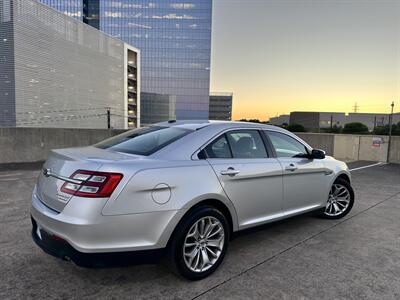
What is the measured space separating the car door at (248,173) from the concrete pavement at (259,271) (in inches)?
12.6

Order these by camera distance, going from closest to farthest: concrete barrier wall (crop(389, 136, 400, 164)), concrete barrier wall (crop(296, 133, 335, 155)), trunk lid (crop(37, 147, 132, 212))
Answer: trunk lid (crop(37, 147, 132, 212))
concrete barrier wall (crop(389, 136, 400, 164))
concrete barrier wall (crop(296, 133, 335, 155))

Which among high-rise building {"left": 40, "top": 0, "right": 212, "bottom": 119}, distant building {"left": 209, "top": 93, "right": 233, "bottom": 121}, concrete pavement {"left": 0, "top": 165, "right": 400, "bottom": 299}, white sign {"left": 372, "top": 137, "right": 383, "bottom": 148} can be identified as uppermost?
high-rise building {"left": 40, "top": 0, "right": 212, "bottom": 119}

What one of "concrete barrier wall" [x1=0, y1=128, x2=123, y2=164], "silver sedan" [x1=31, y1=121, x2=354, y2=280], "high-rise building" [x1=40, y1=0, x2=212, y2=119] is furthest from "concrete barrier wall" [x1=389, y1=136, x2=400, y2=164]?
"high-rise building" [x1=40, y1=0, x2=212, y2=119]

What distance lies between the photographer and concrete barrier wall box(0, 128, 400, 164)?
10.1m

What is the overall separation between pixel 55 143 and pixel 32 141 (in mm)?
744

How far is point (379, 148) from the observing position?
14.4 metres

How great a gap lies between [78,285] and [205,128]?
6.36 feet

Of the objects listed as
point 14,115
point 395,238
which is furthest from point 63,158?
point 14,115

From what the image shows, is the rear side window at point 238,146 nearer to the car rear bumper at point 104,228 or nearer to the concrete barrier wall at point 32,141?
the car rear bumper at point 104,228

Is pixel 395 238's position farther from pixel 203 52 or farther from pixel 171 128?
pixel 203 52

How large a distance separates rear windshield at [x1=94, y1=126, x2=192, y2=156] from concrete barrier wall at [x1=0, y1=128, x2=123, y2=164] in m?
8.51

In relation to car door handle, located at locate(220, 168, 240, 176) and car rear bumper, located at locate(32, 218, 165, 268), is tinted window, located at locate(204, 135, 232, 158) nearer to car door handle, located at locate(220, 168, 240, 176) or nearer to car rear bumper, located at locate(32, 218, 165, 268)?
car door handle, located at locate(220, 168, 240, 176)

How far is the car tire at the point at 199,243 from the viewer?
8.63 feet

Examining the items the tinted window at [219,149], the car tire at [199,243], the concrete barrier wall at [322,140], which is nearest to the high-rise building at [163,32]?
the concrete barrier wall at [322,140]
